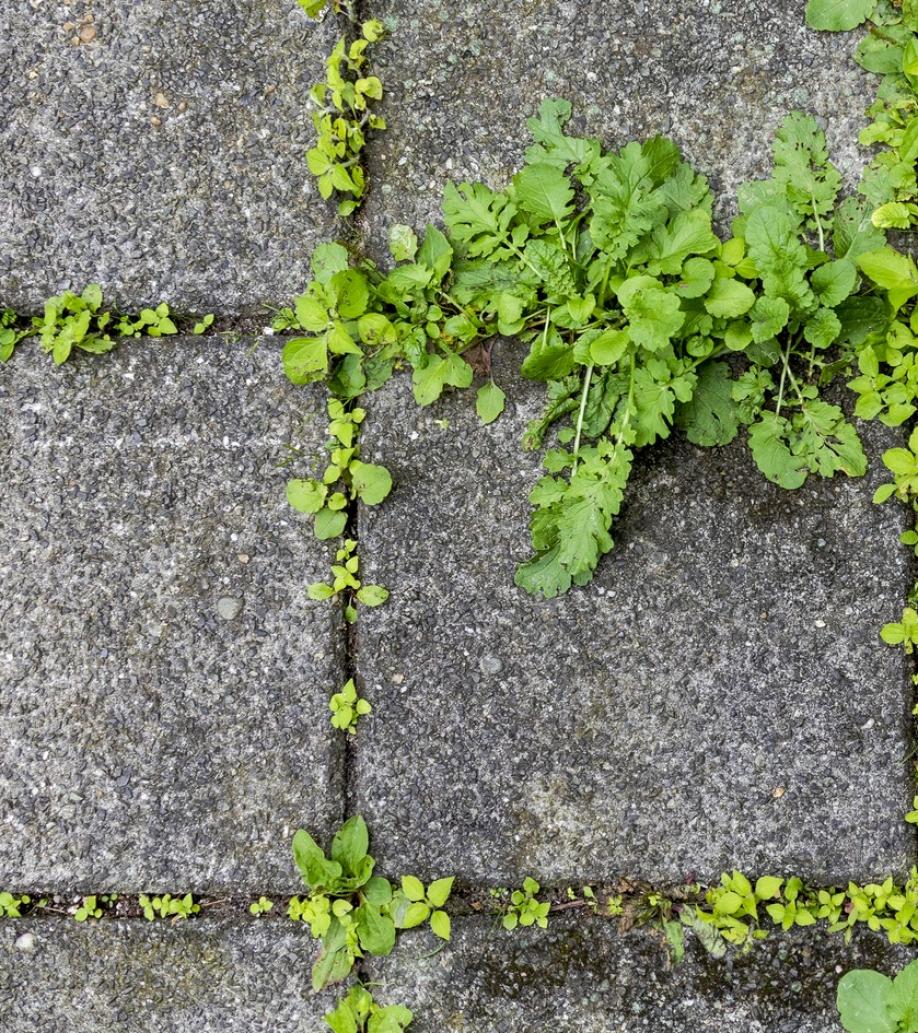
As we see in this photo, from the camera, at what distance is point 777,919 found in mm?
2145

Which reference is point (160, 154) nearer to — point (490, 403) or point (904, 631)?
point (490, 403)

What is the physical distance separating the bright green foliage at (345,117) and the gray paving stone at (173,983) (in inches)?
68.3

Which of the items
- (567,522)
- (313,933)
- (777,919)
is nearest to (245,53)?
(567,522)

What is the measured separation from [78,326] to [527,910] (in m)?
1.71

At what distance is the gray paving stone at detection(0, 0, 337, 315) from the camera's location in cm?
226

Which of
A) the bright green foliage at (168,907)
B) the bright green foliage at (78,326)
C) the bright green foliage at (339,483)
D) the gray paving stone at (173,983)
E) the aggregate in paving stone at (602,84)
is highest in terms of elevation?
the aggregate in paving stone at (602,84)

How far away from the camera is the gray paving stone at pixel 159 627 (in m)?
2.21

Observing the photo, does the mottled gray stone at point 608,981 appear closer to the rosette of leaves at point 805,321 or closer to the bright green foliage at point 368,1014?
the bright green foliage at point 368,1014

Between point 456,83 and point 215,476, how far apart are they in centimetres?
111

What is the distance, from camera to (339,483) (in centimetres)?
225

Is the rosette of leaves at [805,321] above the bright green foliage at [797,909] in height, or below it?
above

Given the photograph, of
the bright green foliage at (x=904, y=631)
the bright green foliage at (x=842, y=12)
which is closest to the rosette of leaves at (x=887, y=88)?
the bright green foliage at (x=842, y=12)

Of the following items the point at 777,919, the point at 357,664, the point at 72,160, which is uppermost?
the point at 72,160

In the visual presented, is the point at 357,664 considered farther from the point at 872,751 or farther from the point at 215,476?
the point at 872,751
